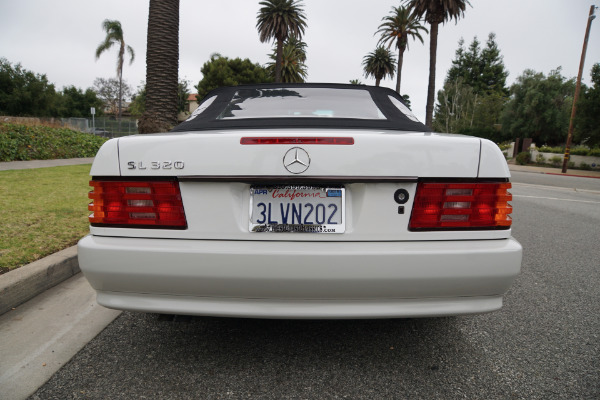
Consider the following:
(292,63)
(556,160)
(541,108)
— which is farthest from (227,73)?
(556,160)

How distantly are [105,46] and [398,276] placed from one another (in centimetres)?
4239

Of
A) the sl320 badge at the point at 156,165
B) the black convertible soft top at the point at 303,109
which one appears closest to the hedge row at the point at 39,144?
the black convertible soft top at the point at 303,109

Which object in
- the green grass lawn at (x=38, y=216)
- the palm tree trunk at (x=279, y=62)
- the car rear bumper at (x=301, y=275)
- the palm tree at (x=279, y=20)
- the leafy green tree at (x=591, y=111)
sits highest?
the palm tree at (x=279, y=20)

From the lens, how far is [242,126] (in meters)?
2.33

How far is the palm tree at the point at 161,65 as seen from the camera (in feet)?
26.1

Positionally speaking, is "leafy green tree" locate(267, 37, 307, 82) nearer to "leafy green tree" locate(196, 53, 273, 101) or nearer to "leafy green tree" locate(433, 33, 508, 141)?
"leafy green tree" locate(196, 53, 273, 101)

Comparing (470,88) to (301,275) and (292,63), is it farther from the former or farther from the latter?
(301,275)

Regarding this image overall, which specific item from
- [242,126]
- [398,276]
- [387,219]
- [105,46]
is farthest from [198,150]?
[105,46]

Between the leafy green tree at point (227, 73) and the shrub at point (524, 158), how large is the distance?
94.2 feet

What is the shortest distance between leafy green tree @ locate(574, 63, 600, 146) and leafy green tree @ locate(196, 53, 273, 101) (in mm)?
32811

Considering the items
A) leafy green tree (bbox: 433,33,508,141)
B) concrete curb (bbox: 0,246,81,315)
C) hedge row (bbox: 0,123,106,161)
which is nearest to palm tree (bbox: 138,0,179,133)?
concrete curb (bbox: 0,246,81,315)

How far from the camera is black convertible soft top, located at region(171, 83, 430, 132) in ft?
7.95

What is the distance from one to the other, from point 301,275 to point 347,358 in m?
0.69

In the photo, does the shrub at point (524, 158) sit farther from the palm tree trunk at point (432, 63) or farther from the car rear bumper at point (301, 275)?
the car rear bumper at point (301, 275)
